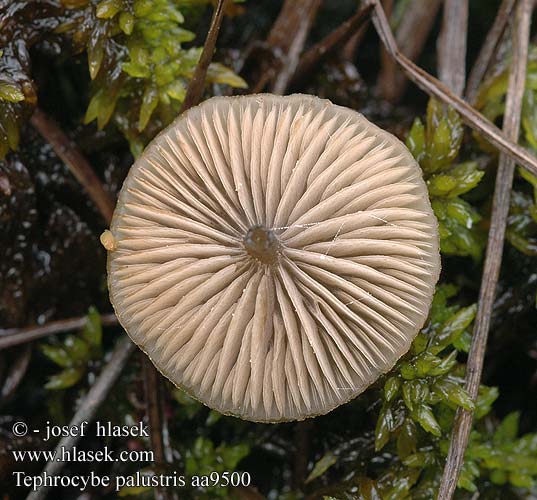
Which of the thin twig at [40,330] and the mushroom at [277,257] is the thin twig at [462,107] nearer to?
the mushroom at [277,257]

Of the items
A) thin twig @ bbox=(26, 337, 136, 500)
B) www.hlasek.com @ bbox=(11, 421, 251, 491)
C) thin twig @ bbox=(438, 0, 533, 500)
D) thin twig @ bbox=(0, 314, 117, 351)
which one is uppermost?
thin twig @ bbox=(438, 0, 533, 500)

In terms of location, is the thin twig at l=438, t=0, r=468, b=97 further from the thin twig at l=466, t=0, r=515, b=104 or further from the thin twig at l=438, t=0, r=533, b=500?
the thin twig at l=438, t=0, r=533, b=500

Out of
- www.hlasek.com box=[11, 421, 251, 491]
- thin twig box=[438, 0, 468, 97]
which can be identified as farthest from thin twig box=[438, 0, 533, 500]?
www.hlasek.com box=[11, 421, 251, 491]

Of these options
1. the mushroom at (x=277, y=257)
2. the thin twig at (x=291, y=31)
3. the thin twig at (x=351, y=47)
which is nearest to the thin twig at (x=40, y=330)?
the mushroom at (x=277, y=257)

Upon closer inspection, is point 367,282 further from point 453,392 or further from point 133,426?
point 133,426

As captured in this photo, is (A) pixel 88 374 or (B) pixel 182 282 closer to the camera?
(B) pixel 182 282

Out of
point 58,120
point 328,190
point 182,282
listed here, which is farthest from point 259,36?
point 182,282

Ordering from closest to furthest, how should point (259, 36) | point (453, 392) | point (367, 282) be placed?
point (367, 282) → point (453, 392) → point (259, 36)
